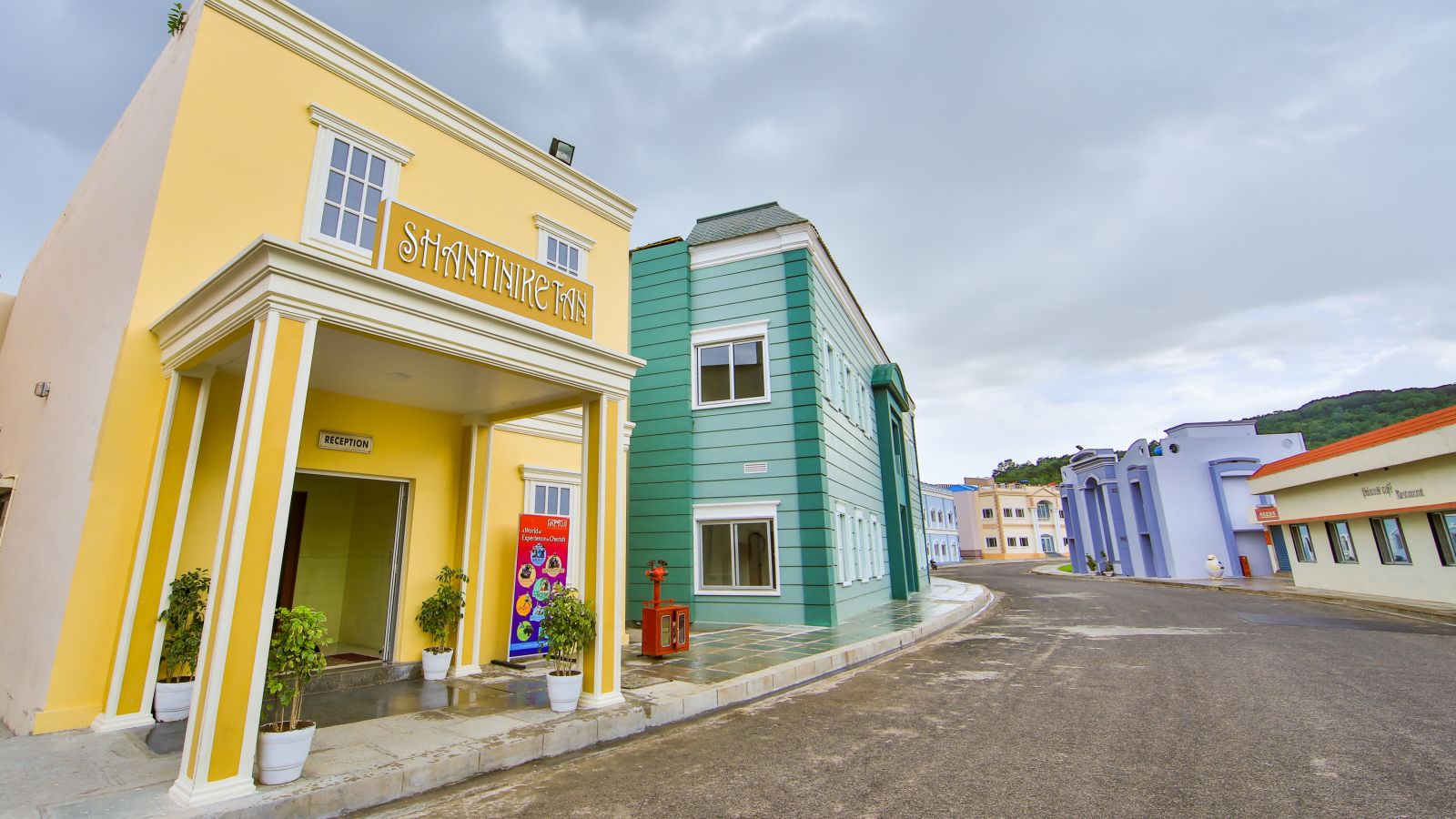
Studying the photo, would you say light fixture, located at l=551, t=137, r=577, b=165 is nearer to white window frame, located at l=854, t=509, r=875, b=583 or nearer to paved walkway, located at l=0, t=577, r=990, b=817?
paved walkway, located at l=0, t=577, r=990, b=817

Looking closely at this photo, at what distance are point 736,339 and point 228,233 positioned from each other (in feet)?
28.9

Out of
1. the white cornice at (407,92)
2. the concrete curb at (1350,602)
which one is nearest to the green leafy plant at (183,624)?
the white cornice at (407,92)

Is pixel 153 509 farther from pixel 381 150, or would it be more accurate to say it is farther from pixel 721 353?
pixel 721 353

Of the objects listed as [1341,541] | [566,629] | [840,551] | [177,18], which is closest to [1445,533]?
[1341,541]

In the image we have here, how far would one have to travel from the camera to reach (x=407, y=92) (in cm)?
818

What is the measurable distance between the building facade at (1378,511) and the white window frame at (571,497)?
1821 centimetres

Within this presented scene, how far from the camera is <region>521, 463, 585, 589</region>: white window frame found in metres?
9.02

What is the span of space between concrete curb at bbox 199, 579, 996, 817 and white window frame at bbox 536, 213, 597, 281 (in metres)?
6.14

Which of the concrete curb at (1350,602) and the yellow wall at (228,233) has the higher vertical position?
the yellow wall at (228,233)

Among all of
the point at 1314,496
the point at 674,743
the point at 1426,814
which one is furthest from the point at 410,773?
the point at 1314,496

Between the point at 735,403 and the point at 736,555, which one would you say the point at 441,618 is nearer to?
the point at 736,555

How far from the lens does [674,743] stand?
5371 mm

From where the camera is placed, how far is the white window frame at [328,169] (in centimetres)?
702

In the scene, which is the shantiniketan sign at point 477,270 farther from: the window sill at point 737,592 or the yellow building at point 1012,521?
the yellow building at point 1012,521
